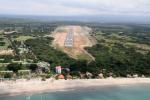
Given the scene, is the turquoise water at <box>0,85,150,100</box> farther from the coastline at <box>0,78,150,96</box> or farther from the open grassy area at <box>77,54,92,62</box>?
the open grassy area at <box>77,54,92,62</box>

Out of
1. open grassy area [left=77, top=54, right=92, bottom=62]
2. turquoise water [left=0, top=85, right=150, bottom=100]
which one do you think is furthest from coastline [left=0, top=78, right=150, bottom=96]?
open grassy area [left=77, top=54, right=92, bottom=62]

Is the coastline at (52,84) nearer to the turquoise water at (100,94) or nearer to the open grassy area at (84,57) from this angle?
the turquoise water at (100,94)

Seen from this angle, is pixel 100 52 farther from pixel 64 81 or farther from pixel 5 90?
pixel 5 90

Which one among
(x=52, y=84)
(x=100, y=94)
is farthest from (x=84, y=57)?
(x=100, y=94)

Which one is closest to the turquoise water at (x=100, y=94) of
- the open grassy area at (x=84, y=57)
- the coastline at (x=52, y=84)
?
the coastline at (x=52, y=84)

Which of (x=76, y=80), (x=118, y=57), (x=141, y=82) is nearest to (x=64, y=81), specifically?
(x=76, y=80)

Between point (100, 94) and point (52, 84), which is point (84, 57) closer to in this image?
point (52, 84)

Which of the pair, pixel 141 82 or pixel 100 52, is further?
pixel 100 52
